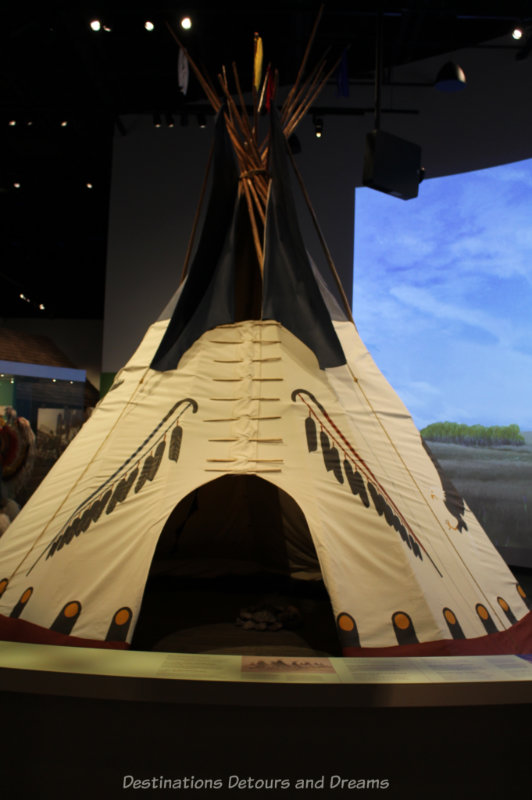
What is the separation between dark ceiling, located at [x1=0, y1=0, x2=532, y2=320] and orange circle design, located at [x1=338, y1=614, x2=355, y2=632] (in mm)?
4281

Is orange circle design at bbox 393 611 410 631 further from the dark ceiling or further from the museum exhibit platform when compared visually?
the dark ceiling

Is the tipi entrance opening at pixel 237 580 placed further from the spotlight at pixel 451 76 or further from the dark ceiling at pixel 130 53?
the dark ceiling at pixel 130 53

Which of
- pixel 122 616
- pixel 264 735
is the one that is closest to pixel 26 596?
pixel 122 616

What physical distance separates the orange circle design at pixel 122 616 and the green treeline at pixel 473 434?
390cm

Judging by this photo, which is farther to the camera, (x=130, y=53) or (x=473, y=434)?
(x=473, y=434)

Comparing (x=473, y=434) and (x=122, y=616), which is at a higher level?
(x=473, y=434)

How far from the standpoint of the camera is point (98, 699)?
1214mm

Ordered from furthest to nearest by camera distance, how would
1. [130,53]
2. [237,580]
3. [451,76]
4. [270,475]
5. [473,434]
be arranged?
[473,434] < [130,53] < [451,76] < [237,580] < [270,475]

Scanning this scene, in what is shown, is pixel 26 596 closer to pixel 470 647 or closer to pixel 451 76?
pixel 470 647

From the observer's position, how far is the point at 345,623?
209cm

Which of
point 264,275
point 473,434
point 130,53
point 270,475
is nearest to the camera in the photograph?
point 270,475

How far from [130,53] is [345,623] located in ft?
17.0

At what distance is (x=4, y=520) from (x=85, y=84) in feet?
13.2

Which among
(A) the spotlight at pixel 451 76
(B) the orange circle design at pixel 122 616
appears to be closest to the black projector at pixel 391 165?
(A) the spotlight at pixel 451 76
